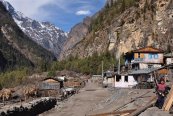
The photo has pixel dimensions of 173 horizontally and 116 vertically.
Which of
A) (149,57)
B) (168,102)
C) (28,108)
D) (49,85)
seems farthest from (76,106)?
(49,85)

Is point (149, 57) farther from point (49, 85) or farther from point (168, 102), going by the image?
point (168, 102)

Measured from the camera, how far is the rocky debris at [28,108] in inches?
2198

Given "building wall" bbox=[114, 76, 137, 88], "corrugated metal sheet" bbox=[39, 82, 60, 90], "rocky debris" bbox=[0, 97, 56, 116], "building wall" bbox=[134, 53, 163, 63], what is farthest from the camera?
"corrugated metal sheet" bbox=[39, 82, 60, 90]

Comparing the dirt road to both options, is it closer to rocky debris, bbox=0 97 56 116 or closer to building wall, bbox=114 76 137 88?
rocky debris, bbox=0 97 56 116

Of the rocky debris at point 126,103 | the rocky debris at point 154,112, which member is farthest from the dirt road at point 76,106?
the rocky debris at point 154,112

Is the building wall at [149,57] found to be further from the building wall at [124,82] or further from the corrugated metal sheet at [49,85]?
the corrugated metal sheet at [49,85]

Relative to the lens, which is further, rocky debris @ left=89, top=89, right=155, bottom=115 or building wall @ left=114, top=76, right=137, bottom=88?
building wall @ left=114, top=76, right=137, bottom=88

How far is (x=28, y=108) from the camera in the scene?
61.4 m

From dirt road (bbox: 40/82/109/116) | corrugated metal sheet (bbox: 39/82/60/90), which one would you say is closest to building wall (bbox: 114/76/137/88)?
dirt road (bbox: 40/82/109/116)

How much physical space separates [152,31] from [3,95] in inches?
3625

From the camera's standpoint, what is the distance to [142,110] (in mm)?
29953

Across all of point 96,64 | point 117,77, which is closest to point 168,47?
point 96,64

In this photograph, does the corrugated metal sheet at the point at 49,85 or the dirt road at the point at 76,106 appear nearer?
the dirt road at the point at 76,106

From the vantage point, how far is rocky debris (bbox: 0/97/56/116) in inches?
2198
